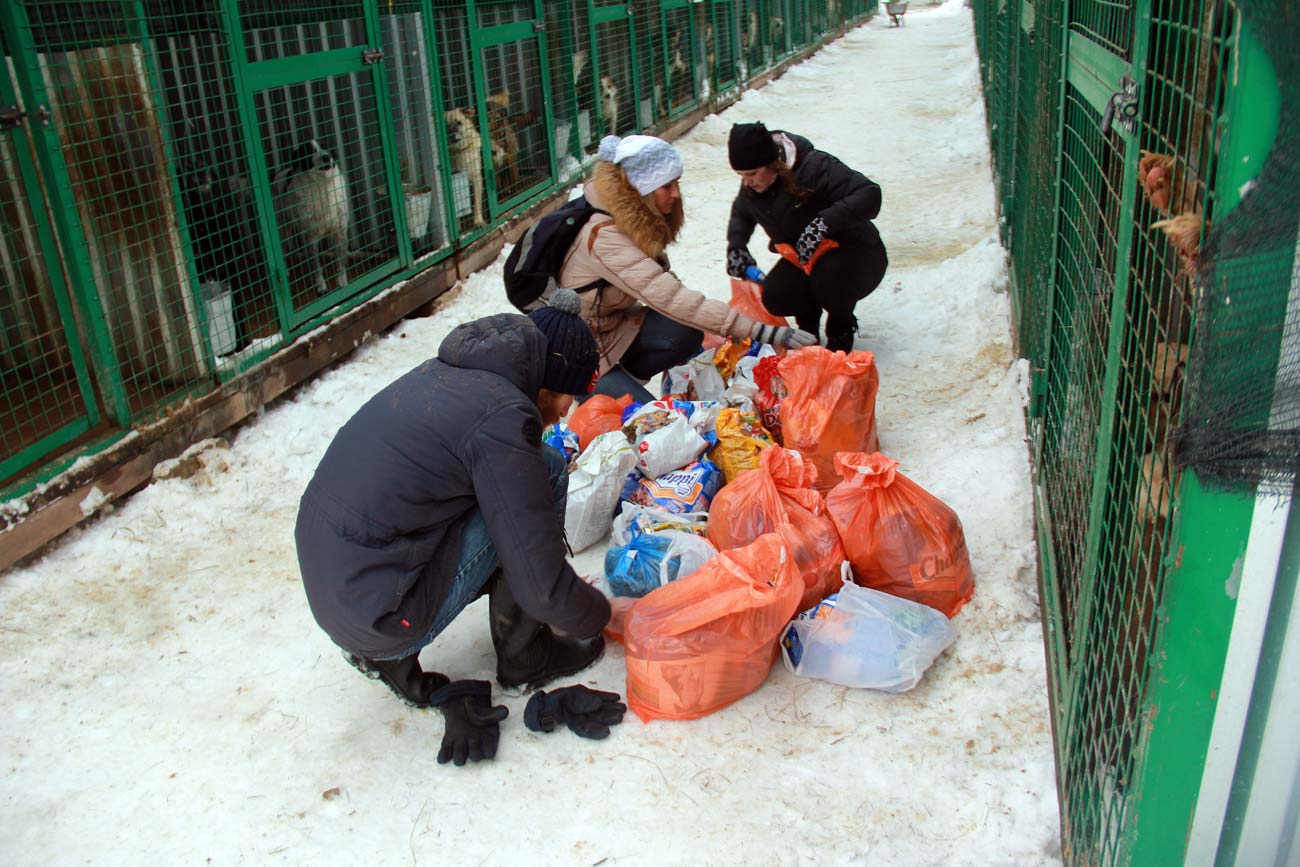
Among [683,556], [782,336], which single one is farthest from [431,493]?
[782,336]

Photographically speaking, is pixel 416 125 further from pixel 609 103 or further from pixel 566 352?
pixel 566 352

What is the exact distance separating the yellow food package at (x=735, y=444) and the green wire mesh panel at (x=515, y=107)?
388 cm

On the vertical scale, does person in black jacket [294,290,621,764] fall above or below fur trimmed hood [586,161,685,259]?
below

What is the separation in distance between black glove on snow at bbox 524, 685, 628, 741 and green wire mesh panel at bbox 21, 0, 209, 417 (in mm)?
2347

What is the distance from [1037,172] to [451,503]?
8.74 feet

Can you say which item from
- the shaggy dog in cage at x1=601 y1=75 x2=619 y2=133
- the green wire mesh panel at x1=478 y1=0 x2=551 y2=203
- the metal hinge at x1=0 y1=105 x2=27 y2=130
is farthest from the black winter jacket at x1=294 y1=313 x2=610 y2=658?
the shaggy dog in cage at x1=601 y1=75 x2=619 y2=133

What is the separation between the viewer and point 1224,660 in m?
1.40

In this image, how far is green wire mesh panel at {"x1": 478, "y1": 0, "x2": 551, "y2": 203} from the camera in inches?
279

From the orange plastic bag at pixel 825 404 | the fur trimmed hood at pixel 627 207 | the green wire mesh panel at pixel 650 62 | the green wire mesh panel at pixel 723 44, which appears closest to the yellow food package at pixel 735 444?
the orange plastic bag at pixel 825 404

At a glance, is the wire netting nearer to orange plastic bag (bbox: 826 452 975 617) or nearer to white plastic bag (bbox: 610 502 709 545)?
orange plastic bag (bbox: 826 452 975 617)

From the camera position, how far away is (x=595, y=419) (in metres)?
3.93

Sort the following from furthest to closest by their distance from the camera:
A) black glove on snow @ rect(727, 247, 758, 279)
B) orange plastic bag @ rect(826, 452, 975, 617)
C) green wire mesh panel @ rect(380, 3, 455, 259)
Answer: green wire mesh panel @ rect(380, 3, 455, 259)
black glove on snow @ rect(727, 247, 758, 279)
orange plastic bag @ rect(826, 452, 975, 617)

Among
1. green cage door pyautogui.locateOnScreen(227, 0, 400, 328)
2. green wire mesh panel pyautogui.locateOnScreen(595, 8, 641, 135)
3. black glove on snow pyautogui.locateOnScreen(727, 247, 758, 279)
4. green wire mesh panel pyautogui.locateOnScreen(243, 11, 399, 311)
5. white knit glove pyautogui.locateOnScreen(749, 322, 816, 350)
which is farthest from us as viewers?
green wire mesh panel pyautogui.locateOnScreen(595, 8, 641, 135)

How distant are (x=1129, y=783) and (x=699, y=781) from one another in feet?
3.97
